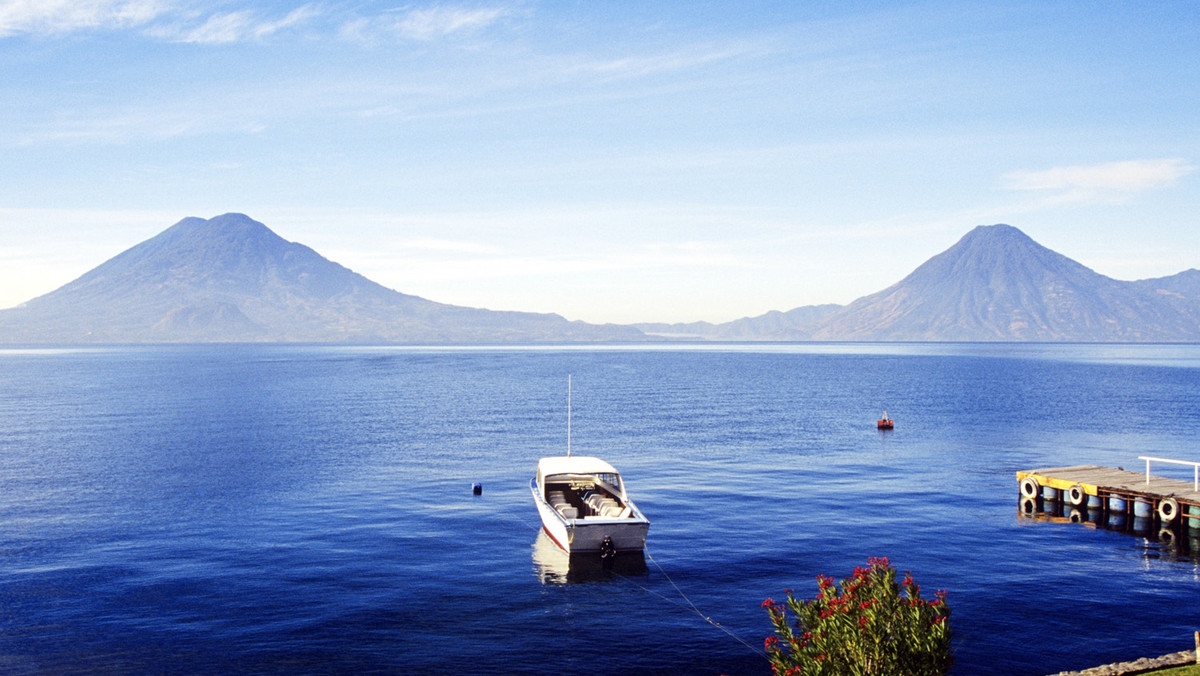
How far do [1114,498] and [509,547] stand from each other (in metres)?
36.0

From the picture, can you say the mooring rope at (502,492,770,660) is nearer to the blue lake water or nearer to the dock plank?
the blue lake water

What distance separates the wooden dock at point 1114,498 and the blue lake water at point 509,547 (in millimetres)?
2177

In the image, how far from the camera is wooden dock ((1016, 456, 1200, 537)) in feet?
148

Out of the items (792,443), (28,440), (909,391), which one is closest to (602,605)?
(792,443)

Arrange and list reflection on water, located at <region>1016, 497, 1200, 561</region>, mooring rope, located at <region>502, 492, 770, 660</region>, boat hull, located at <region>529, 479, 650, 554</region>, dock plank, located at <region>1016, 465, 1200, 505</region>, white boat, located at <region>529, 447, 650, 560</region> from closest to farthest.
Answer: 1. mooring rope, located at <region>502, 492, 770, 660</region>
2. boat hull, located at <region>529, 479, 650, 554</region>
3. white boat, located at <region>529, 447, 650, 560</region>
4. reflection on water, located at <region>1016, 497, 1200, 561</region>
5. dock plank, located at <region>1016, 465, 1200, 505</region>

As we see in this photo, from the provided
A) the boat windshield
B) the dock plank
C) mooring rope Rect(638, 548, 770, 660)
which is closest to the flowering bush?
mooring rope Rect(638, 548, 770, 660)

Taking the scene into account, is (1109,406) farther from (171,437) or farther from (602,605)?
(171,437)

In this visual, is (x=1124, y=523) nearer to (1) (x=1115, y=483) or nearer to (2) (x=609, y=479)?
(1) (x=1115, y=483)

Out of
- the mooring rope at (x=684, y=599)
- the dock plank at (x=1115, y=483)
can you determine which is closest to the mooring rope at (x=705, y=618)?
the mooring rope at (x=684, y=599)

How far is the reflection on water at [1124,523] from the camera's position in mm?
42344

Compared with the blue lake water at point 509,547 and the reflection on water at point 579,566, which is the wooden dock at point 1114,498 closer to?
the blue lake water at point 509,547

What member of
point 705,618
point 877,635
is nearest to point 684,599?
point 705,618

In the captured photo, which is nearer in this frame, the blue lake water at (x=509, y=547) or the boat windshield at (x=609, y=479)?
the blue lake water at (x=509, y=547)

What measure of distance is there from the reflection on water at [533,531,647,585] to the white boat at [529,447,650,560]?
24.1 inches
